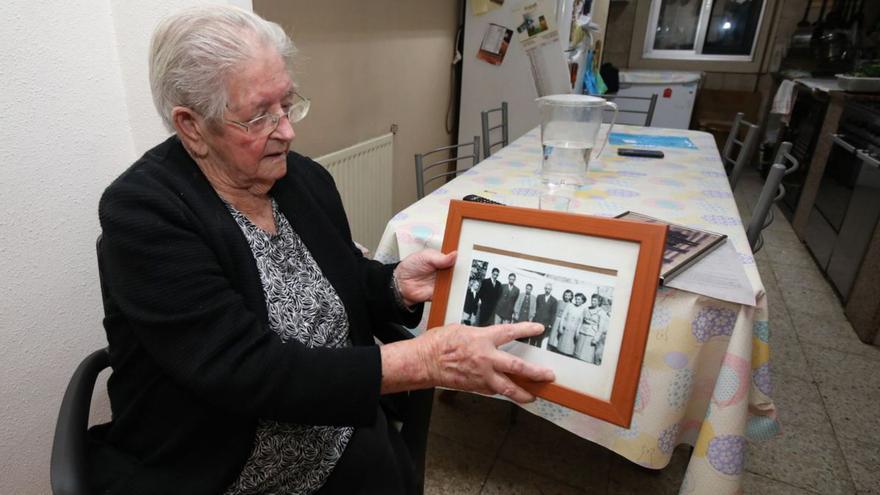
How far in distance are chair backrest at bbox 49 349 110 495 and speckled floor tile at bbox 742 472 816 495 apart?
5.26ft

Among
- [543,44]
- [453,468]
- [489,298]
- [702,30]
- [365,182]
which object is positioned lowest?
[453,468]

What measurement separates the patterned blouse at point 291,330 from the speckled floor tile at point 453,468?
2.08ft

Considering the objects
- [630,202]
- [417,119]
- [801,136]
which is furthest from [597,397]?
[801,136]

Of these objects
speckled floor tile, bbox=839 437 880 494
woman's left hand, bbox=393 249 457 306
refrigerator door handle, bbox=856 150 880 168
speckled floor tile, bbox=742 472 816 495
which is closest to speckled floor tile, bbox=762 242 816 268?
refrigerator door handle, bbox=856 150 880 168

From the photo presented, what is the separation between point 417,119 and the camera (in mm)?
2912

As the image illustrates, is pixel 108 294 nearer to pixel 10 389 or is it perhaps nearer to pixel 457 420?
pixel 10 389

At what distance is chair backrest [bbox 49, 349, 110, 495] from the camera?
0.61 metres

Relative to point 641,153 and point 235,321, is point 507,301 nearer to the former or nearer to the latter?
point 235,321

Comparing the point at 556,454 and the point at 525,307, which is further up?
the point at 525,307

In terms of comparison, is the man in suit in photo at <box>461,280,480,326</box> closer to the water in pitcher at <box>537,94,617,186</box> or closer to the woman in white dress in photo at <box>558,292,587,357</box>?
the woman in white dress in photo at <box>558,292,587,357</box>

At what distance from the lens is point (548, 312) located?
2.20 ft

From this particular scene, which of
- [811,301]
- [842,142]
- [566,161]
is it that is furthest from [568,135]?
[842,142]

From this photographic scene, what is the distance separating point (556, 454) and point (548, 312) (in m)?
1.02

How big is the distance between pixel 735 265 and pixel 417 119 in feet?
7.33
